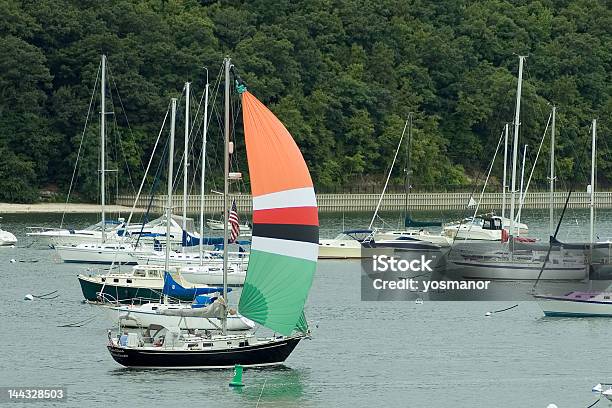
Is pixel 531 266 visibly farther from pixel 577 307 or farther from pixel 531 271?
pixel 577 307

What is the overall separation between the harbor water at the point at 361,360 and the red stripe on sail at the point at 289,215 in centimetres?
415

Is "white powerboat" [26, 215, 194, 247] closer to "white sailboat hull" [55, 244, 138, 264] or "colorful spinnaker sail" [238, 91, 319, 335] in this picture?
"white sailboat hull" [55, 244, 138, 264]

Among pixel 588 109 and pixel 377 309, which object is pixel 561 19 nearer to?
pixel 588 109

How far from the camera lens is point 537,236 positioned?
98125 mm

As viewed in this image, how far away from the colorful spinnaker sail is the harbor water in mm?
2167

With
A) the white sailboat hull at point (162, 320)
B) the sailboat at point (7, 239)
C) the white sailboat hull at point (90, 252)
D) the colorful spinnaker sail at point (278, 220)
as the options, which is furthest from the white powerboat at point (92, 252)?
the colorful spinnaker sail at point (278, 220)

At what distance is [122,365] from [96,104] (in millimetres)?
67268

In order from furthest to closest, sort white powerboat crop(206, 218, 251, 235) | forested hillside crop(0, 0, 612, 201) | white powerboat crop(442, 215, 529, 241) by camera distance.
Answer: forested hillside crop(0, 0, 612, 201) → white powerboat crop(206, 218, 251, 235) → white powerboat crop(442, 215, 529, 241)

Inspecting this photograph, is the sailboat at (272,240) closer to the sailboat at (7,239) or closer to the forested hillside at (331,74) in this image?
the sailboat at (7,239)

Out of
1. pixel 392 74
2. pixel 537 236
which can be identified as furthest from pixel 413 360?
pixel 392 74

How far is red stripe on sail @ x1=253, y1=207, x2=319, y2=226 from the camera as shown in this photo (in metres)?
46.9

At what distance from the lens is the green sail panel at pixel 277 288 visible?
4700 cm

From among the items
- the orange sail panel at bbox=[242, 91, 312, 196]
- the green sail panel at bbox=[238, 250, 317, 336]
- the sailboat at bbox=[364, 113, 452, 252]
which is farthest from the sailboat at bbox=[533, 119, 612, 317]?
the sailboat at bbox=[364, 113, 452, 252]

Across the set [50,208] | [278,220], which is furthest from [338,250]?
[278,220]
